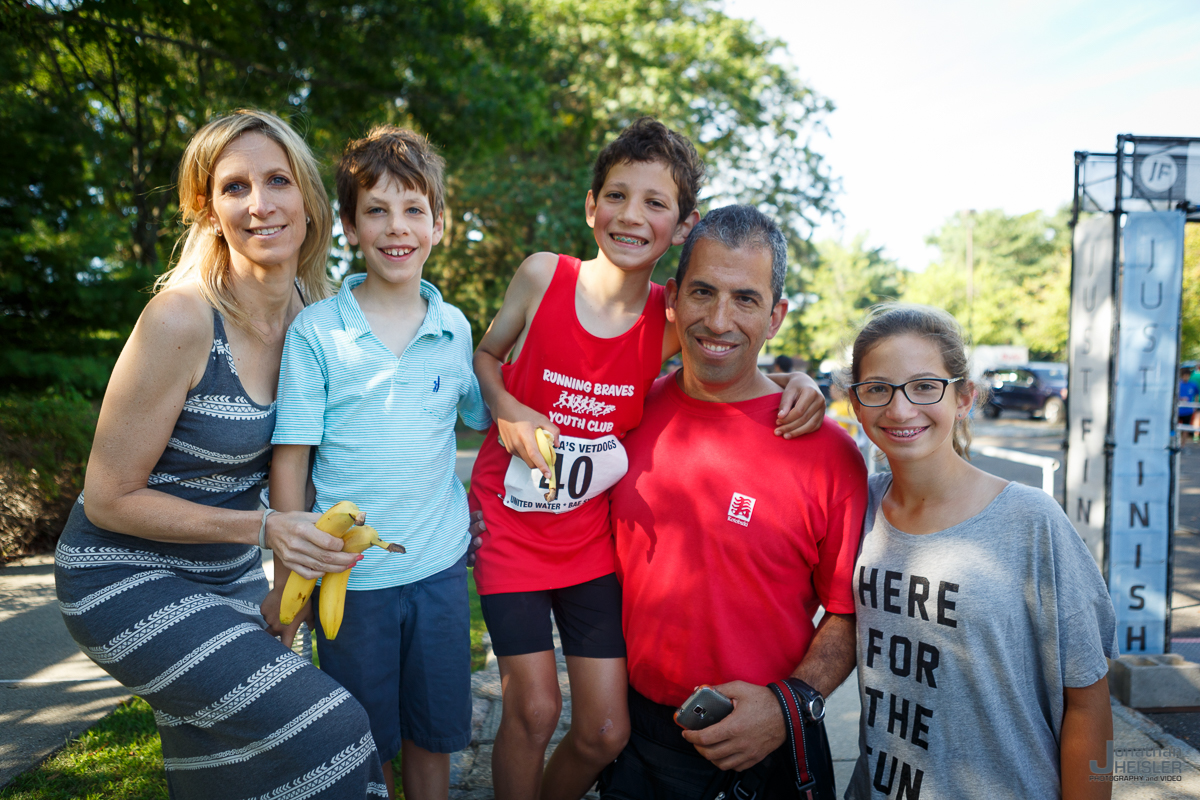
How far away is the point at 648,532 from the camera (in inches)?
100

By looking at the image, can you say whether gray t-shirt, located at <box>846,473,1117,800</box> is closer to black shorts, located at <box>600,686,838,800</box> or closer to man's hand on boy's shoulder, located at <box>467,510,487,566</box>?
black shorts, located at <box>600,686,838,800</box>

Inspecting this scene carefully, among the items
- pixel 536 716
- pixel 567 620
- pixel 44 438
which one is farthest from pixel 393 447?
pixel 44 438

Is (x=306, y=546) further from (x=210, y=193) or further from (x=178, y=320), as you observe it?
(x=210, y=193)

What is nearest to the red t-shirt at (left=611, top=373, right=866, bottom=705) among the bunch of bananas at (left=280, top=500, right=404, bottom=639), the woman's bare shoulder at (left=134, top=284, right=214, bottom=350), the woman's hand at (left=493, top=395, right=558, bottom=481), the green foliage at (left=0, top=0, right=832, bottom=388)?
the woman's hand at (left=493, top=395, right=558, bottom=481)

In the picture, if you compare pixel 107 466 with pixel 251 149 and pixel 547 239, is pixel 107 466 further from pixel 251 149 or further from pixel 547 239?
pixel 547 239

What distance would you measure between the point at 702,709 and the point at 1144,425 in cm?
367

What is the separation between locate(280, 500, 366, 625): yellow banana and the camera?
6.21 ft

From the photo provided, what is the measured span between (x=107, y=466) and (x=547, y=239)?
50.5 feet

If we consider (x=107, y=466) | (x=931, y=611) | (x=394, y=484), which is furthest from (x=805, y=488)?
(x=107, y=466)

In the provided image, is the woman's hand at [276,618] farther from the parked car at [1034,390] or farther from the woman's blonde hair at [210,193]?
the parked car at [1034,390]

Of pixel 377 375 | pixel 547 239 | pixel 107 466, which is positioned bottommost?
pixel 107 466

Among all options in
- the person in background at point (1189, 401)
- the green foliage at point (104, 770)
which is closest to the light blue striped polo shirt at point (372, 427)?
the green foliage at point (104, 770)

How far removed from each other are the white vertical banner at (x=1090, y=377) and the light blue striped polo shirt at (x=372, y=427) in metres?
3.99

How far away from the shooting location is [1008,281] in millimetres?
56531
